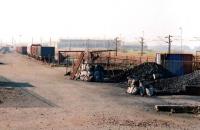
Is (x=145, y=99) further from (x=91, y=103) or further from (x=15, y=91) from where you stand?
(x=15, y=91)

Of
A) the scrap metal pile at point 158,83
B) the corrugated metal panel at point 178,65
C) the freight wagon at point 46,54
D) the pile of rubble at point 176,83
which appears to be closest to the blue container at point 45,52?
the freight wagon at point 46,54

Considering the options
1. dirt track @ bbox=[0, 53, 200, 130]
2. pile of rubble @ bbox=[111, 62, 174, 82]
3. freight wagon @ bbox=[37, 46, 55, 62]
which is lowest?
dirt track @ bbox=[0, 53, 200, 130]

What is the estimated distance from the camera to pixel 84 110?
76.9ft

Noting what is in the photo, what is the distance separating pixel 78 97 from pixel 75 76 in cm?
1422

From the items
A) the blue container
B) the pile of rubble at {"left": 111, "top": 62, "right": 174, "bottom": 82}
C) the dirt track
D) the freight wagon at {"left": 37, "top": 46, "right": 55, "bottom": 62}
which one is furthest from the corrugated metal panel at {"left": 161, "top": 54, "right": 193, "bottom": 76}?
the blue container


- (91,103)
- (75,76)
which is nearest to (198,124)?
(91,103)

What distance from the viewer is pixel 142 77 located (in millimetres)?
36938

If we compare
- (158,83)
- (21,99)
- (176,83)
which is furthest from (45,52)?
(21,99)

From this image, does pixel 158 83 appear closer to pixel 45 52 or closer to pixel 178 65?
pixel 178 65

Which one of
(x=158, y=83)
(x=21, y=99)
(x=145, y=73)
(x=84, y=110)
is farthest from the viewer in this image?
(x=145, y=73)

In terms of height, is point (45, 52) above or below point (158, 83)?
above

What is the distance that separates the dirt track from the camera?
1955cm

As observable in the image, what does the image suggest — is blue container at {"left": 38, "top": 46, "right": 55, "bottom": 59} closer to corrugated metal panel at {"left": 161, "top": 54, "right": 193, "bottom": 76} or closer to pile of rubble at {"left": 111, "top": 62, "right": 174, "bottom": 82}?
pile of rubble at {"left": 111, "top": 62, "right": 174, "bottom": 82}

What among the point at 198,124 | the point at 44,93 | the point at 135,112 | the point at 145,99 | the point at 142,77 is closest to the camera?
the point at 198,124
